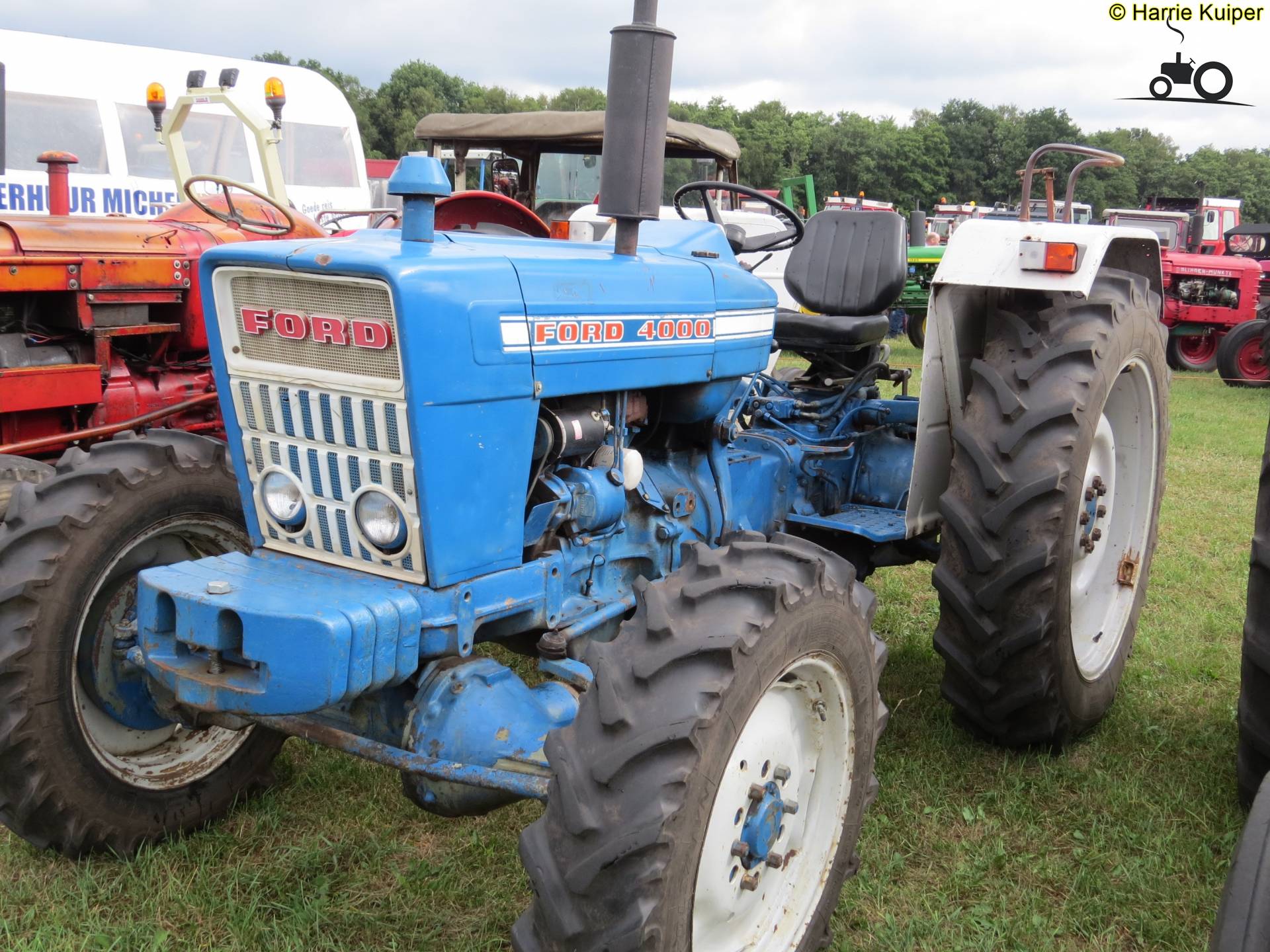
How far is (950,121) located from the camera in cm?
6688

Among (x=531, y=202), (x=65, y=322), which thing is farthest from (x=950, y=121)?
(x=65, y=322)

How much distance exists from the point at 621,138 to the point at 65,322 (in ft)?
11.3

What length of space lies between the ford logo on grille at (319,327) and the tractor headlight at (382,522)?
0.29 metres

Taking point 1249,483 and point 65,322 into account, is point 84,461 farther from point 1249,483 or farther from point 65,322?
point 1249,483

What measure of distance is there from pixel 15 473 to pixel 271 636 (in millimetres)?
2363

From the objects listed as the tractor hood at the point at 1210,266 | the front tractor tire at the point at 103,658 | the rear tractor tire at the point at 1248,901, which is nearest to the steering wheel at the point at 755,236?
the front tractor tire at the point at 103,658

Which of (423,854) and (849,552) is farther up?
(849,552)

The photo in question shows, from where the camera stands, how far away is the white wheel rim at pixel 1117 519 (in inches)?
133

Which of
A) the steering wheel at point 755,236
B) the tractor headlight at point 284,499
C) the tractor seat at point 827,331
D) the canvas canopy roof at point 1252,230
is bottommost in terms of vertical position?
the tractor headlight at point 284,499

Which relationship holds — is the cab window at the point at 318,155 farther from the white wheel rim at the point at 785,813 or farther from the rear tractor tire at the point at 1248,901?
the rear tractor tire at the point at 1248,901

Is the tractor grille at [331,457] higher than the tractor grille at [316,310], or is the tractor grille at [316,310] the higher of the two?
the tractor grille at [316,310]

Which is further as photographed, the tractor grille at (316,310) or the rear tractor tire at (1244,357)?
the rear tractor tire at (1244,357)

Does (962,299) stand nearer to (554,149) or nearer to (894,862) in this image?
(894,862)

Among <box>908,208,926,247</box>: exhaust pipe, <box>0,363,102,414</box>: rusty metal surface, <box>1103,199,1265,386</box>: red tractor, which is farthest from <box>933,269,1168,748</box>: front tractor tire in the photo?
<box>908,208,926,247</box>: exhaust pipe
